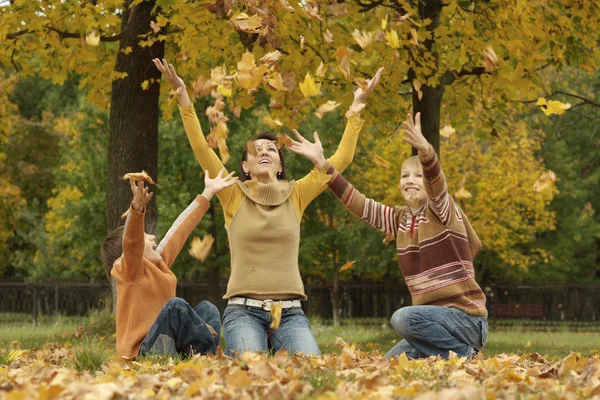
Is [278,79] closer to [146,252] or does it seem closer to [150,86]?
[146,252]

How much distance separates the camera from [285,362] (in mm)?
4953

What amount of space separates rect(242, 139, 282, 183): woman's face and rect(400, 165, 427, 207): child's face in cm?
89

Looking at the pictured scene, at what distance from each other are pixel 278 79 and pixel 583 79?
71.3 feet

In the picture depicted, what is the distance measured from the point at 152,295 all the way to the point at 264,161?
119 cm

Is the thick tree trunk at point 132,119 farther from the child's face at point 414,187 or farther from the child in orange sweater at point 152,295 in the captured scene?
the child's face at point 414,187

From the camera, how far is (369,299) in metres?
31.6

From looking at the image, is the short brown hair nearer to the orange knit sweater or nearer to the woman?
the orange knit sweater

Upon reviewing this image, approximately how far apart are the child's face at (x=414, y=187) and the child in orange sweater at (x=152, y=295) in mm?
1178

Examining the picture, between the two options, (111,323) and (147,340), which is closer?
(147,340)

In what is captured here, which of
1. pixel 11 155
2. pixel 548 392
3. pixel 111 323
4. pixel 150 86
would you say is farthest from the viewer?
pixel 11 155

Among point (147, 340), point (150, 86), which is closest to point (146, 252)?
point (147, 340)

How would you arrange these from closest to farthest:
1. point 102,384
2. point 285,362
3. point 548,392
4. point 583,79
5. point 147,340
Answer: point 102,384 < point 548,392 < point 285,362 < point 147,340 < point 583,79

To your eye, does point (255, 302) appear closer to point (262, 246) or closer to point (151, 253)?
point (262, 246)

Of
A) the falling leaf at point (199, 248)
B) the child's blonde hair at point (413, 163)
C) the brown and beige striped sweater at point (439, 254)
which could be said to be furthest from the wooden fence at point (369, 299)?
the brown and beige striped sweater at point (439, 254)
